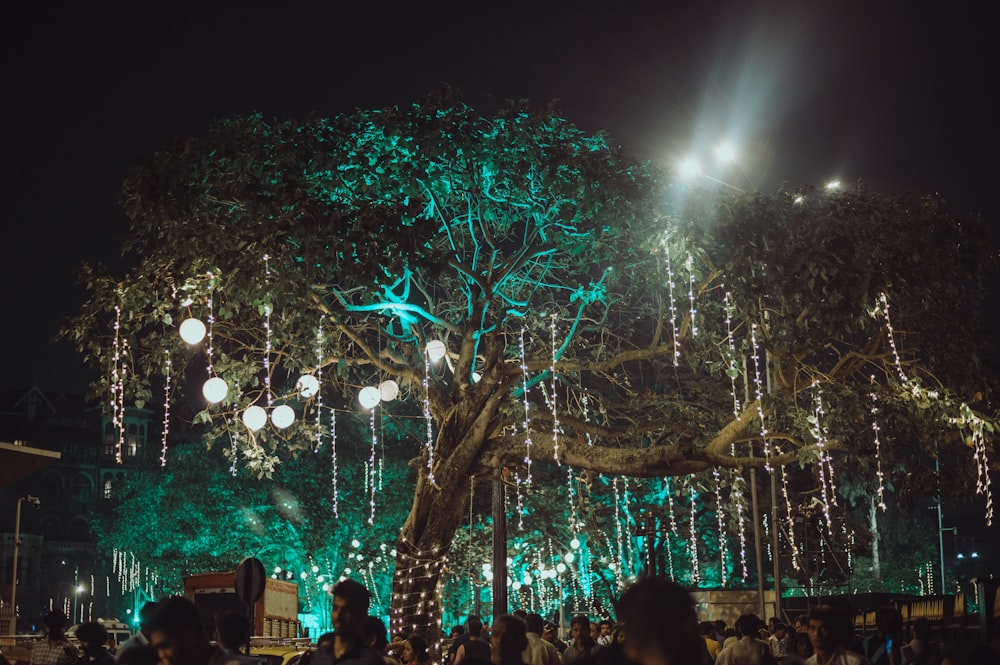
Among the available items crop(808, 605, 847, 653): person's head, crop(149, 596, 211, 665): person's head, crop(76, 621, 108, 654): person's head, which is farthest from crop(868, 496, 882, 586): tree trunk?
crop(149, 596, 211, 665): person's head

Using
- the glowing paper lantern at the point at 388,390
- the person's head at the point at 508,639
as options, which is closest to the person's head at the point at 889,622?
the person's head at the point at 508,639

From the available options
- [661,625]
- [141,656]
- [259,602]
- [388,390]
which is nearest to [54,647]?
[141,656]

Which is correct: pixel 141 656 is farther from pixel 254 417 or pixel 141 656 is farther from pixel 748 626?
pixel 254 417

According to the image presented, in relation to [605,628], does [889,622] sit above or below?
above

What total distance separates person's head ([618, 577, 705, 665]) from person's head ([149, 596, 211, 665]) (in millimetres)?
2222

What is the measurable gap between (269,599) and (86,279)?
1135cm

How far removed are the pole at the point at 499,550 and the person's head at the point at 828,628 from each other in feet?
24.5

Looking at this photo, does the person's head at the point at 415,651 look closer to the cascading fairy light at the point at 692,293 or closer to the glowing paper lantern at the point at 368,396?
the glowing paper lantern at the point at 368,396

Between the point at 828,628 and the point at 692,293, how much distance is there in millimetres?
9133

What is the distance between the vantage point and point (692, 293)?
49.8 feet

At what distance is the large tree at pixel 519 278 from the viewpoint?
551 inches

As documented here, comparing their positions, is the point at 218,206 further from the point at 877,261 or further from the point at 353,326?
the point at 877,261

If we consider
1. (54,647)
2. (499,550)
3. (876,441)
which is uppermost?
(876,441)

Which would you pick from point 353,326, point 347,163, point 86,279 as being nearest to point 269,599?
point 353,326
